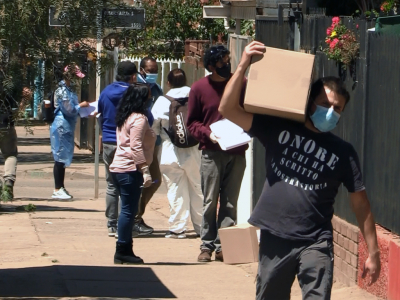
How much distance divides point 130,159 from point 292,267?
133 inches

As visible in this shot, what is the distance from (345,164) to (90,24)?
2.02m

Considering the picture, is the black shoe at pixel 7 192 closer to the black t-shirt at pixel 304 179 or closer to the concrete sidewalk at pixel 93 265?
the concrete sidewalk at pixel 93 265

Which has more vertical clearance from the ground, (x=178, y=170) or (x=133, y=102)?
(x=133, y=102)

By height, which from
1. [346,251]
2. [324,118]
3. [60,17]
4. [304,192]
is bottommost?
[346,251]

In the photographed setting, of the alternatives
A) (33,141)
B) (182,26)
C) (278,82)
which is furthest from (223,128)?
(33,141)

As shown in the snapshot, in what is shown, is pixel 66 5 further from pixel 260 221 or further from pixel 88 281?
pixel 88 281

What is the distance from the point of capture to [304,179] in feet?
14.9

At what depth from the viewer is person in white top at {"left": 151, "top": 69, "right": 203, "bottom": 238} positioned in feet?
30.2

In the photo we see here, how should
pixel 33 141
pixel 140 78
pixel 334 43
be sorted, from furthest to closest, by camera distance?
pixel 33 141 < pixel 140 78 < pixel 334 43

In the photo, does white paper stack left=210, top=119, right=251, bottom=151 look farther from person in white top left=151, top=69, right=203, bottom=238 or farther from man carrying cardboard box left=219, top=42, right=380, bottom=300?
man carrying cardboard box left=219, top=42, right=380, bottom=300

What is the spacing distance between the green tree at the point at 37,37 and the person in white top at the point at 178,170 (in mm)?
3407

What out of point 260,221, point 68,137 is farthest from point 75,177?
point 260,221

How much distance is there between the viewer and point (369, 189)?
21.9 feet

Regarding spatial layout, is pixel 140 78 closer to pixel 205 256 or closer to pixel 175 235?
pixel 175 235
